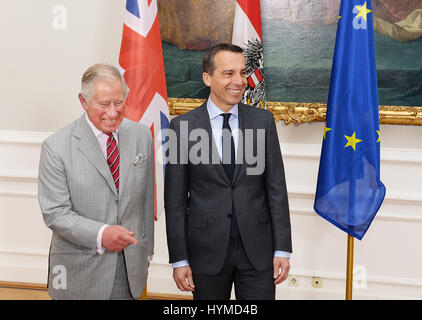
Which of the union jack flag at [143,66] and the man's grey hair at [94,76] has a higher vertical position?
the union jack flag at [143,66]

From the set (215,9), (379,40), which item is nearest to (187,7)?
(215,9)

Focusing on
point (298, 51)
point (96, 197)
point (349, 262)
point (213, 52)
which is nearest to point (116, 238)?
point (96, 197)

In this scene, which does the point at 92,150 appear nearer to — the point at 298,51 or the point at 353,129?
the point at 353,129

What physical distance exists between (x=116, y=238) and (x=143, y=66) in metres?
1.66

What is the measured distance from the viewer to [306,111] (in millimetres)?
3643

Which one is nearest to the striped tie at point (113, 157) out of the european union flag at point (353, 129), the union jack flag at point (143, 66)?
the union jack flag at point (143, 66)

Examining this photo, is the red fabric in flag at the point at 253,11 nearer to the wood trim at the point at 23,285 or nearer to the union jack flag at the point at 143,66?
the union jack flag at the point at 143,66

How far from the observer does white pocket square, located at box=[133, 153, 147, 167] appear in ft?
7.12

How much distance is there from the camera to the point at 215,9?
12.2 feet

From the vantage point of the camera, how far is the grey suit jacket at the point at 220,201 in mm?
2322

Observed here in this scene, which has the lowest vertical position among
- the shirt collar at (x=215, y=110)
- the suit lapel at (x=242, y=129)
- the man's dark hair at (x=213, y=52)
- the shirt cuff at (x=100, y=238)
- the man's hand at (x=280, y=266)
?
the man's hand at (x=280, y=266)

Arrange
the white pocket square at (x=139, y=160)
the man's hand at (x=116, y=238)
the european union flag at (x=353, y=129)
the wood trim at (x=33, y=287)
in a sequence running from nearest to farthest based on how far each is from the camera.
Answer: the man's hand at (x=116, y=238)
the white pocket square at (x=139, y=160)
the european union flag at (x=353, y=129)
the wood trim at (x=33, y=287)

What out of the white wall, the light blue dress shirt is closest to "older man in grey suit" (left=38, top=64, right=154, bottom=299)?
the light blue dress shirt

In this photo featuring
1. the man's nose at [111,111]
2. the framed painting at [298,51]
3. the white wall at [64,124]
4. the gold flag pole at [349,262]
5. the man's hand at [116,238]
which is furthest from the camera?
the white wall at [64,124]
